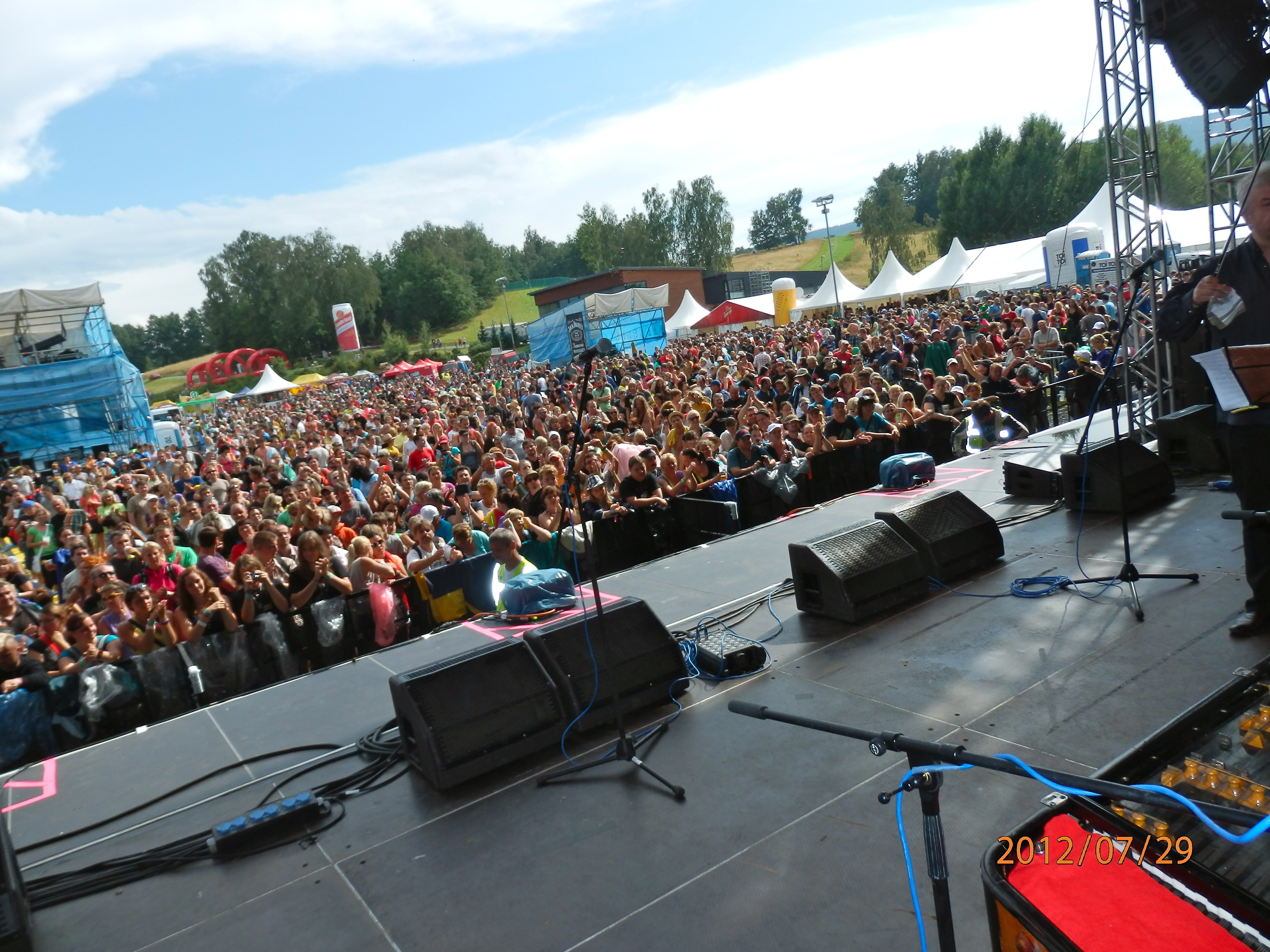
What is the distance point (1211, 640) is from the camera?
14.4 feet

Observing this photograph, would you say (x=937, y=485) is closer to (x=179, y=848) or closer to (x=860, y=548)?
(x=860, y=548)

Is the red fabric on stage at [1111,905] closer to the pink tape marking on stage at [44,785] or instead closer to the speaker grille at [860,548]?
the speaker grille at [860,548]

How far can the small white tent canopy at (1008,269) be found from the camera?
30719 mm

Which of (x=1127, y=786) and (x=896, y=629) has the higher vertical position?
(x=1127, y=786)

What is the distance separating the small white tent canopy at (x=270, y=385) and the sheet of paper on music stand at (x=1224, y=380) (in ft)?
148

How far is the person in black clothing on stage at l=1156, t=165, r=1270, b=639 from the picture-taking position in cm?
364

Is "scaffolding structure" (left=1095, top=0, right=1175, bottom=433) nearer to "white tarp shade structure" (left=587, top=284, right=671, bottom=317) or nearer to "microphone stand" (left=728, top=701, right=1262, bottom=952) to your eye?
"microphone stand" (left=728, top=701, right=1262, bottom=952)

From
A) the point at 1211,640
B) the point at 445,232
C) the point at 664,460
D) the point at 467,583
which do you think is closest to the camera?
the point at 1211,640

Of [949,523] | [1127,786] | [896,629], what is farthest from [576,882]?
[949,523]

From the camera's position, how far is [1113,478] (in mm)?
6535

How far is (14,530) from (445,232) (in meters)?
101

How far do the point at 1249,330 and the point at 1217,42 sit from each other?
17.4 feet

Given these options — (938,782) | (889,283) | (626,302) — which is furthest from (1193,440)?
(626,302)

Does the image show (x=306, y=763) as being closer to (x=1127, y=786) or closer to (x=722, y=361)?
(x=1127, y=786)
